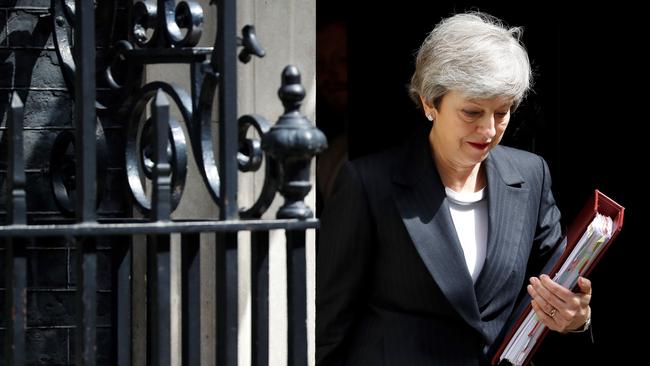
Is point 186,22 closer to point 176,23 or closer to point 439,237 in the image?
point 176,23

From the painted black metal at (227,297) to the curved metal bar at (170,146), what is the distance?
0.19 meters

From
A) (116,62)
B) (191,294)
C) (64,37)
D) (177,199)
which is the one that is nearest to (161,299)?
(191,294)

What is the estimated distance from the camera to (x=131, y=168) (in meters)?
3.45

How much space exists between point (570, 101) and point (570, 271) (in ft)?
9.25

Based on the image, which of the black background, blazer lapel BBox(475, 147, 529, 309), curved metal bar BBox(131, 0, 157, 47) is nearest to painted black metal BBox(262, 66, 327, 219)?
curved metal bar BBox(131, 0, 157, 47)

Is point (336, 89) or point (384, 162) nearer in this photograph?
point (384, 162)

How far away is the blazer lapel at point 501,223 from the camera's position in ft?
14.1

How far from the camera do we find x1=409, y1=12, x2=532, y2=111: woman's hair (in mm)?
4203

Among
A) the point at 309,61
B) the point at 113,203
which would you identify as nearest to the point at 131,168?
the point at 113,203

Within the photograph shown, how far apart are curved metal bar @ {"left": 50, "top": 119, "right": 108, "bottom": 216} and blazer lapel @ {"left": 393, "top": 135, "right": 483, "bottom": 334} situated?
0.89 m

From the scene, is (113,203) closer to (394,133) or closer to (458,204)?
(458,204)

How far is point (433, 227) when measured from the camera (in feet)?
14.2

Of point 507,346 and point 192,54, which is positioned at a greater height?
point 192,54

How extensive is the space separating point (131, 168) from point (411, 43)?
3555mm
